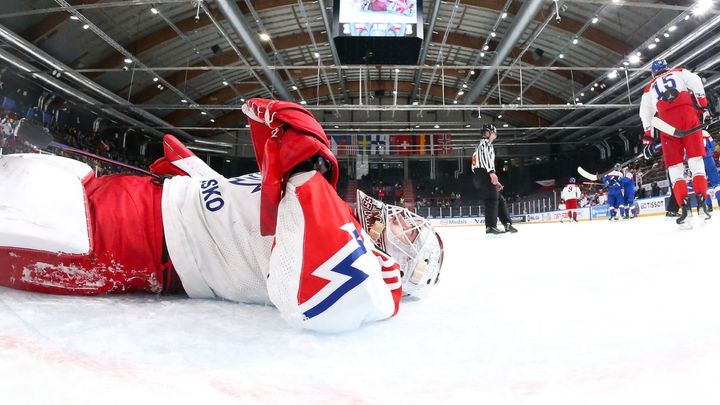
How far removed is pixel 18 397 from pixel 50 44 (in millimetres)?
12144

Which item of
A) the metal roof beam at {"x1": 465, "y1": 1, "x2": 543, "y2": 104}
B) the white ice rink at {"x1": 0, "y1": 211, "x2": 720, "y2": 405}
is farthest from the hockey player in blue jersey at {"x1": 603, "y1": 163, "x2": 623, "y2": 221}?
the white ice rink at {"x1": 0, "y1": 211, "x2": 720, "y2": 405}

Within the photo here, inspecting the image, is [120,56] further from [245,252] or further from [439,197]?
[439,197]

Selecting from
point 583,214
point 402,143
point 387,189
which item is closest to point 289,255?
point 583,214

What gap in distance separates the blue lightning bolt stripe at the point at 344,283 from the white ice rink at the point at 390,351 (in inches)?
2.4

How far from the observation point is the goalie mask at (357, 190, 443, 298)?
1.09 m

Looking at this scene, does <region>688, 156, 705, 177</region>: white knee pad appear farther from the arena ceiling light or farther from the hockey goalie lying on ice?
the arena ceiling light

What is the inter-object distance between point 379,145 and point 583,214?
974cm

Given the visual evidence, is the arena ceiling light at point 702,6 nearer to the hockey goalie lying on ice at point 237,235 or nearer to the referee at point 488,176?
the referee at point 488,176

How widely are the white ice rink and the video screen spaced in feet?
18.0

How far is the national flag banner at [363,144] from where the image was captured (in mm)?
18442

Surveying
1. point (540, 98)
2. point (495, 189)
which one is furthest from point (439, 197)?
point (495, 189)

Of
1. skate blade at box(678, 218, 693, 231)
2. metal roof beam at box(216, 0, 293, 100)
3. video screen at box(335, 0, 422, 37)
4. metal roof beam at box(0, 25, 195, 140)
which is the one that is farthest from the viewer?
metal roof beam at box(216, 0, 293, 100)

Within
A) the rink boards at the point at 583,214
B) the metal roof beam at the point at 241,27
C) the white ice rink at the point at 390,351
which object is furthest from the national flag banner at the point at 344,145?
the white ice rink at the point at 390,351

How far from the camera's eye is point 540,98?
49.1 ft
